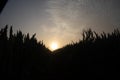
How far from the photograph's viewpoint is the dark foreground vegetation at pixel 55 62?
5.28 metres

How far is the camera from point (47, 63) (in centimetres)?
696

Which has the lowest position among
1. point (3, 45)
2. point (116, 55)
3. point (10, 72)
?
point (10, 72)

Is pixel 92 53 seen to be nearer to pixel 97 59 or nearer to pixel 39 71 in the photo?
pixel 97 59

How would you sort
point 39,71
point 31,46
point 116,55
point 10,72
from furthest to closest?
point 31,46
point 39,71
point 116,55
point 10,72

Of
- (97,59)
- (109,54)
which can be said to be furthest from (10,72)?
(109,54)

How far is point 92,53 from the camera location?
20.3ft

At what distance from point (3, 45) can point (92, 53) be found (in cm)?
296

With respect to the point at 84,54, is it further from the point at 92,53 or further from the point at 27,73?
the point at 27,73

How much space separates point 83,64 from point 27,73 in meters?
1.82

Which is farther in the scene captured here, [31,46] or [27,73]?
[31,46]

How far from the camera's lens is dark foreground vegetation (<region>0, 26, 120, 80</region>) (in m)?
5.28

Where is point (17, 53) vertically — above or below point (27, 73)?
above

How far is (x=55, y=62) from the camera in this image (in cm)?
698

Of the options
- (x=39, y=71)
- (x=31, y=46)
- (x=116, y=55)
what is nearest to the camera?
(x=116, y=55)
